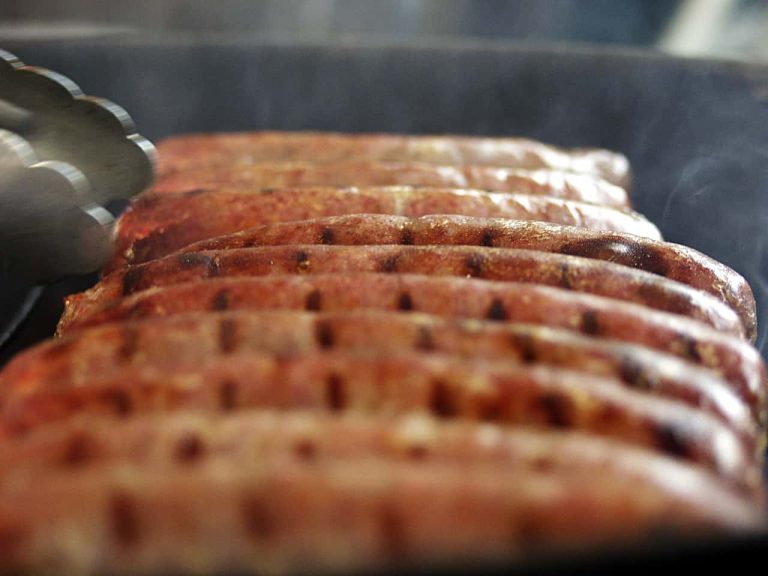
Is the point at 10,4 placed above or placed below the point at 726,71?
below

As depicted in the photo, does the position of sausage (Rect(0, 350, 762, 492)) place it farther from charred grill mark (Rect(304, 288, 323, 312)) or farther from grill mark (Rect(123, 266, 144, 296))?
grill mark (Rect(123, 266, 144, 296))

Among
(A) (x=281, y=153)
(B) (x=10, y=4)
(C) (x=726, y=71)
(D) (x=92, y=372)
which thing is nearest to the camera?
(D) (x=92, y=372)

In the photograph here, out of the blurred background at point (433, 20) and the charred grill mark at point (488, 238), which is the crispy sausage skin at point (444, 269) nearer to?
the charred grill mark at point (488, 238)

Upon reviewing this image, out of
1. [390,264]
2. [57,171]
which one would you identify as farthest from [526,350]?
[57,171]

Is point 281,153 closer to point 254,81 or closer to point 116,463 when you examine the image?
point 254,81

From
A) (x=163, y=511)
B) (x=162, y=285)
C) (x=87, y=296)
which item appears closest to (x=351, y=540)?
(x=163, y=511)

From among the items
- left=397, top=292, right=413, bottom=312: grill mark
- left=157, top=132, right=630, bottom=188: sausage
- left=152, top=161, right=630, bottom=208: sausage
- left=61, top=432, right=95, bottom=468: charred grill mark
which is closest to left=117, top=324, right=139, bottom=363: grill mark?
left=61, top=432, right=95, bottom=468: charred grill mark

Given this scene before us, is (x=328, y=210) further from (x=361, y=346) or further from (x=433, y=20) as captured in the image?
(x=433, y=20)
